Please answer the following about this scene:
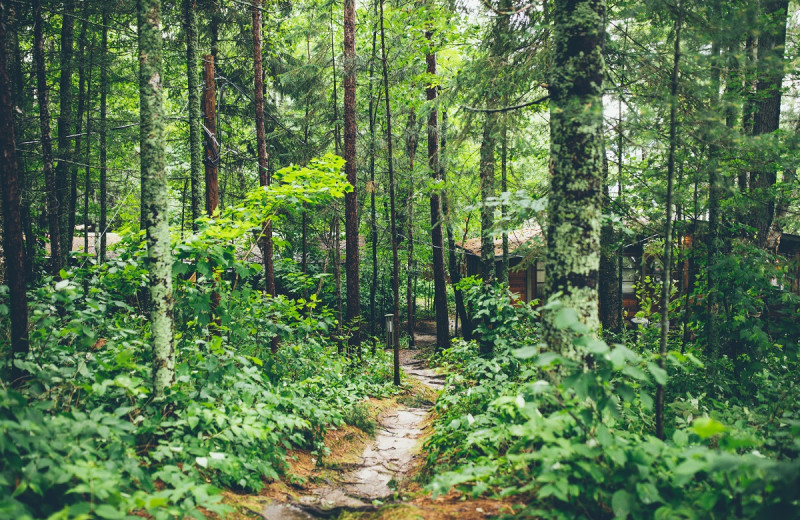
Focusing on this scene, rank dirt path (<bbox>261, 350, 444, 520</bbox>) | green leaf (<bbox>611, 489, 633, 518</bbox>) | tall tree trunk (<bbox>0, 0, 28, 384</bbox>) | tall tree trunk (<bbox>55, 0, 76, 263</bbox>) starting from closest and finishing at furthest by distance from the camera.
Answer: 1. green leaf (<bbox>611, 489, 633, 518</bbox>)
2. dirt path (<bbox>261, 350, 444, 520</bbox>)
3. tall tree trunk (<bbox>0, 0, 28, 384</bbox>)
4. tall tree trunk (<bbox>55, 0, 76, 263</bbox>)

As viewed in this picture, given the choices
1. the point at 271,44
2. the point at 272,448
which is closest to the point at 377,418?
the point at 272,448

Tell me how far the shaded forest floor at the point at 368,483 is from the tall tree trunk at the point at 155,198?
1.43m

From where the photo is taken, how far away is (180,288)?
467 cm

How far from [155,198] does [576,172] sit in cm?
388

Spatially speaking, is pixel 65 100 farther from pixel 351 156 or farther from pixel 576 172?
pixel 576 172

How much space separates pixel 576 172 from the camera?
352 centimetres

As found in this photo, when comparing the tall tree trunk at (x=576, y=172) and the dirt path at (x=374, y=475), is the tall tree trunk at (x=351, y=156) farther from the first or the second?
the tall tree trunk at (x=576, y=172)

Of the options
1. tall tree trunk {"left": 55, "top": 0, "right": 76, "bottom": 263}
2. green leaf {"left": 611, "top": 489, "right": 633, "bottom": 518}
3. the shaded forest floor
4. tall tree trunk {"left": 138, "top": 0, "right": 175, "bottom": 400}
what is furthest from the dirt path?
tall tree trunk {"left": 55, "top": 0, "right": 76, "bottom": 263}

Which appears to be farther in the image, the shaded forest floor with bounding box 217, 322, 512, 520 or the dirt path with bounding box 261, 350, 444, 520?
the dirt path with bounding box 261, 350, 444, 520

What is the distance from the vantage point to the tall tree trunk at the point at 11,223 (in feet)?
12.6

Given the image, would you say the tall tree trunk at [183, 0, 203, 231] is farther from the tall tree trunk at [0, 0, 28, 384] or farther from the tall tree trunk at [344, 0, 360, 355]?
the tall tree trunk at [0, 0, 28, 384]

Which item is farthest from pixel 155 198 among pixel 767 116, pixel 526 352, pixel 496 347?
pixel 767 116

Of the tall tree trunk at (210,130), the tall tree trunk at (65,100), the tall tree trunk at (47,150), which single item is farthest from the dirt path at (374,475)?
the tall tree trunk at (65,100)

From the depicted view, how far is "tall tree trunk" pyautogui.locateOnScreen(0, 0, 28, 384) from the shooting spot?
3.85m
